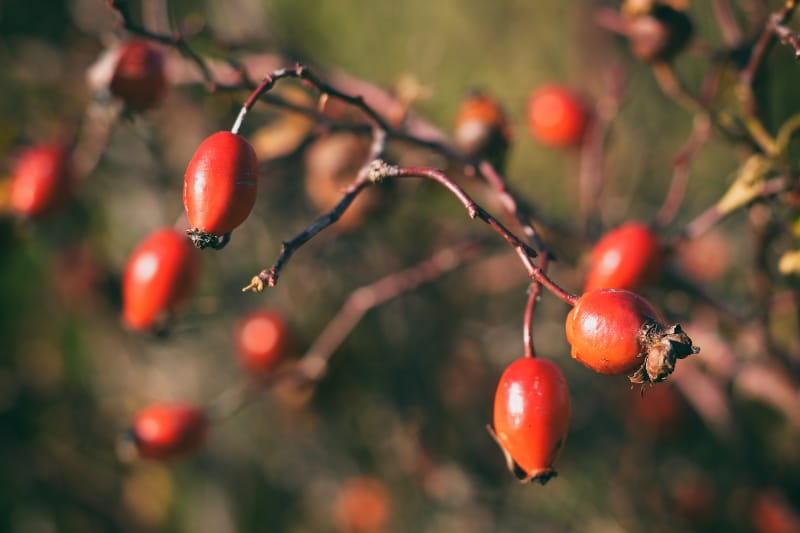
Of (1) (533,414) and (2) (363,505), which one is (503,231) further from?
(2) (363,505)

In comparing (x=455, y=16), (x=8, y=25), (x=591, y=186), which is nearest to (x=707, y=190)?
(x=455, y=16)

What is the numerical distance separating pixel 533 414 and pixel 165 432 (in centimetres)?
128

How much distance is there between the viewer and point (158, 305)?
1.81m

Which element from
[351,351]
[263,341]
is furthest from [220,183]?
[351,351]

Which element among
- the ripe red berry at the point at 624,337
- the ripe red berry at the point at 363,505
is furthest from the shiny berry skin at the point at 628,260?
the ripe red berry at the point at 363,505

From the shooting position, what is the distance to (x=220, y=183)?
111 cm

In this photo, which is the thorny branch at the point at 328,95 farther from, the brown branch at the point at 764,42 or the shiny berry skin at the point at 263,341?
the shiny berry skin at the point at 263,341

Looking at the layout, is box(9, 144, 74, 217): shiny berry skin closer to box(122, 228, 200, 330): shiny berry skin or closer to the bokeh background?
the bokeh background

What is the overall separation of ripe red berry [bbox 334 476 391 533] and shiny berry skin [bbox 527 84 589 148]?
1826 mm

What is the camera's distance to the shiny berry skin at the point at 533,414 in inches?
45.1

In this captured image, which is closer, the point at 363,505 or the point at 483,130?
the point at 483,130

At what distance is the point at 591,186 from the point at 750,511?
1.38 metres

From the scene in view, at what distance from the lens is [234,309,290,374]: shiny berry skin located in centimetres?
235

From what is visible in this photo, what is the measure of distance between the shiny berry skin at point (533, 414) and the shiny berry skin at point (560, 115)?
137cm
